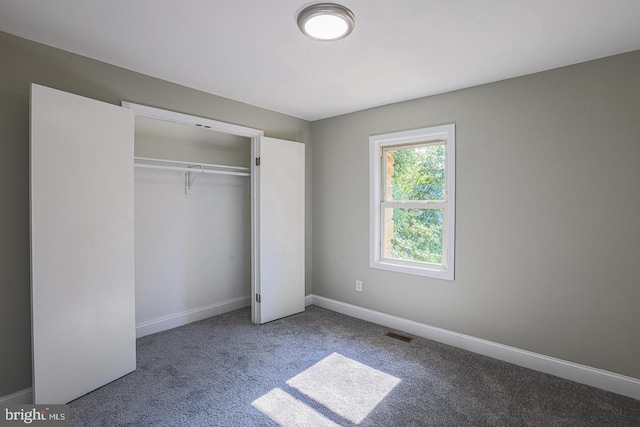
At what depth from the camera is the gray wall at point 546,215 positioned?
7.39 ft

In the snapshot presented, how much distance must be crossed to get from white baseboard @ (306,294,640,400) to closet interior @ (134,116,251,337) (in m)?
1.65

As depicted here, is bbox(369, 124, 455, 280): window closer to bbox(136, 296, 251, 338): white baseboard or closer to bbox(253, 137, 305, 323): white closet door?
bbox(253, 137, 305, 323): white closet door

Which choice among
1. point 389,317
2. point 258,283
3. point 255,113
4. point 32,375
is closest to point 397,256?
point 389,317

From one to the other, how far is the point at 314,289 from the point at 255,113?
7.68 ft

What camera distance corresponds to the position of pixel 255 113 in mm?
3559

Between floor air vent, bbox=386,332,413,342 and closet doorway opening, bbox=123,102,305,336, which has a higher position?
closet doorway opening, bbox=123,102,305,336

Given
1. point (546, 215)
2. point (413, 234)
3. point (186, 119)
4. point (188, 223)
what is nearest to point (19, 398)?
point (188, 223)

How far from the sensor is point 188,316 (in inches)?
140

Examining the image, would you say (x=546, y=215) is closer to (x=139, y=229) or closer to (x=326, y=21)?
(x=326, y=21)

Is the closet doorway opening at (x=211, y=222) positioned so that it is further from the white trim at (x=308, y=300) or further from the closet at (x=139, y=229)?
the white trim at (x=308, y=300)

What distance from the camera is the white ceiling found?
5.76 feet

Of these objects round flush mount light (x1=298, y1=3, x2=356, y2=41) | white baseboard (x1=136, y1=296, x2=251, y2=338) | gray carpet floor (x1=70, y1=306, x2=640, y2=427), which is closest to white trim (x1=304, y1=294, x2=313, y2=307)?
white baseboard (x1=136, y1=296, x2=251, y2=338)

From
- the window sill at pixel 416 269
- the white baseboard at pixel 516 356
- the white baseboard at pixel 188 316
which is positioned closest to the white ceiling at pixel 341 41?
the window sill at pixel 416 269

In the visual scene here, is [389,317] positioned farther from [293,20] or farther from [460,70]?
[293,20]
